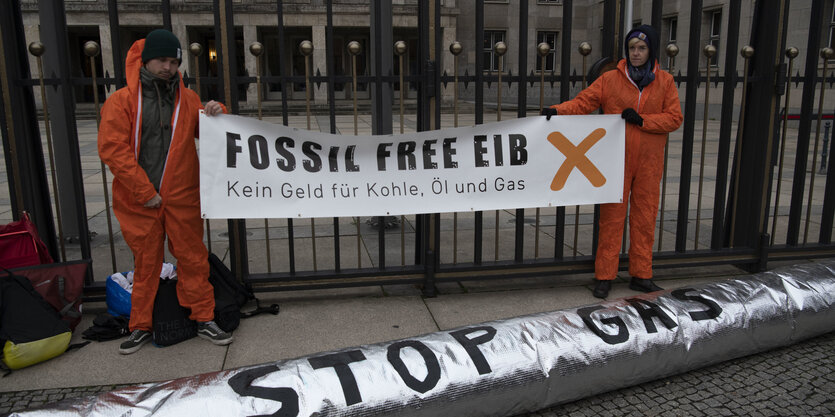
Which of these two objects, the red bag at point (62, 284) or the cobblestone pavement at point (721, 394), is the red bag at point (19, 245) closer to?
the red bag at point (62, 284)

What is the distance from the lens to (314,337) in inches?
149

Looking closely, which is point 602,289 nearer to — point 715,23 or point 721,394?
point 721,394

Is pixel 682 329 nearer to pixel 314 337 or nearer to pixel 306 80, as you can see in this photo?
pixel 314 337

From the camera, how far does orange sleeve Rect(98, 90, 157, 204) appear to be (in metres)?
3.27

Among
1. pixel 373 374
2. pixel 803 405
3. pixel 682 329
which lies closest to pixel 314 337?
pixel 373 374

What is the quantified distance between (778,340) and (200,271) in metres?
3.52

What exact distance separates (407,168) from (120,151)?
1.76 meters

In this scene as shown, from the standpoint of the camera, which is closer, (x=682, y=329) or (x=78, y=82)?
(x=682, y=329)

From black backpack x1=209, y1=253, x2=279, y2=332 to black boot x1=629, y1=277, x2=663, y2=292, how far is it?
2.70 meters

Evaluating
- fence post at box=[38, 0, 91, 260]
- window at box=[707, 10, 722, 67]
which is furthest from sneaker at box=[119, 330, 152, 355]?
window at box=[707, 10, 722, 67]

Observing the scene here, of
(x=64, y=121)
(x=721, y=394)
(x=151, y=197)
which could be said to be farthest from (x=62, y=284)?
(x=721, y=394)

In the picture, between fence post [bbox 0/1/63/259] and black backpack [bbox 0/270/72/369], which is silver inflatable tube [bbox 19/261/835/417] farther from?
fence post [bbox 0/1/63/259]

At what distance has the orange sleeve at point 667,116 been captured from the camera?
13.6 ft

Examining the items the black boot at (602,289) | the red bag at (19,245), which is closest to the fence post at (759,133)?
the black boot at (602,289)
